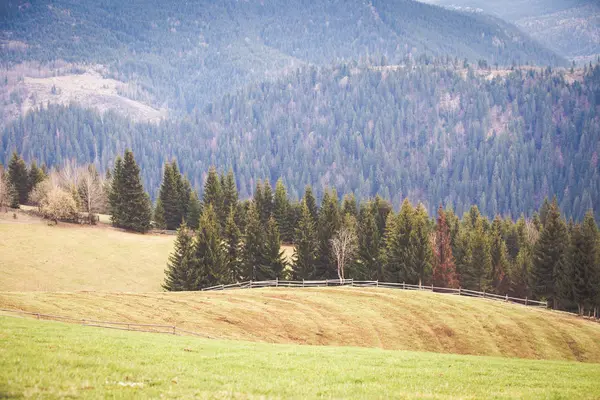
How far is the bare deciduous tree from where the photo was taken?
83.8 meters

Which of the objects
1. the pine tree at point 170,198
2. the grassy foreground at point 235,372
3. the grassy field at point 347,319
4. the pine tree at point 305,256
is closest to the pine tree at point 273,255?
the pine tree at point 305,256

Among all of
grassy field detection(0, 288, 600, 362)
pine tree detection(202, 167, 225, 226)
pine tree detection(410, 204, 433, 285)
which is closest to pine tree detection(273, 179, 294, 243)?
pine tree detection(202, 167, 225, 226)

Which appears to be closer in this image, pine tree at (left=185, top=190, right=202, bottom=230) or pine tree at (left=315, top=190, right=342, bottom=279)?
pine tree at (left=315, top=190, right=342, bottom=279)

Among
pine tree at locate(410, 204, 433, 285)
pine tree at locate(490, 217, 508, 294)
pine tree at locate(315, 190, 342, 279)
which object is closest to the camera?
pine tree at locate(410, 204, 433, 285)

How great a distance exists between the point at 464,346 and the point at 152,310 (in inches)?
1003

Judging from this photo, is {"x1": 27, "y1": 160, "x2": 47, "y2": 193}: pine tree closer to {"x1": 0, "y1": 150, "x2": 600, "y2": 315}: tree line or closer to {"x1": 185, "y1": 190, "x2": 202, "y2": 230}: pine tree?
{"x1": 0, "y1": 150, "x2": 600, "y2": 315}: tree line

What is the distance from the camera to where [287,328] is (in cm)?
4856

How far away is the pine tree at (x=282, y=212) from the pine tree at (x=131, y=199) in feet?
78.2

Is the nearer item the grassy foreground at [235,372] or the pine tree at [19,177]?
the grassy foreground at [235,372]

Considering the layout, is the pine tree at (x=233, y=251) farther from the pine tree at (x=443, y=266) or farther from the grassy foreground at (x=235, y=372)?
the grassy foreground at (x=235, y=372)

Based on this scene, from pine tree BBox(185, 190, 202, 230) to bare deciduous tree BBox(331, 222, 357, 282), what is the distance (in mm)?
39185

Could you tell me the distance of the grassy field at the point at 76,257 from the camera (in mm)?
78062

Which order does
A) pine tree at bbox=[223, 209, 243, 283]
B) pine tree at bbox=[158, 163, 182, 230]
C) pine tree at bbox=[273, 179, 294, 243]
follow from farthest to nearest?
pine tree at bbox=[158, 163, 182, 230]
pine tree at bbox=[273, 179, 294, 243]
pine tree at bbox=[223, 209, 243, 283]

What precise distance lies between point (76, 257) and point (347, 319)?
2031 inches
